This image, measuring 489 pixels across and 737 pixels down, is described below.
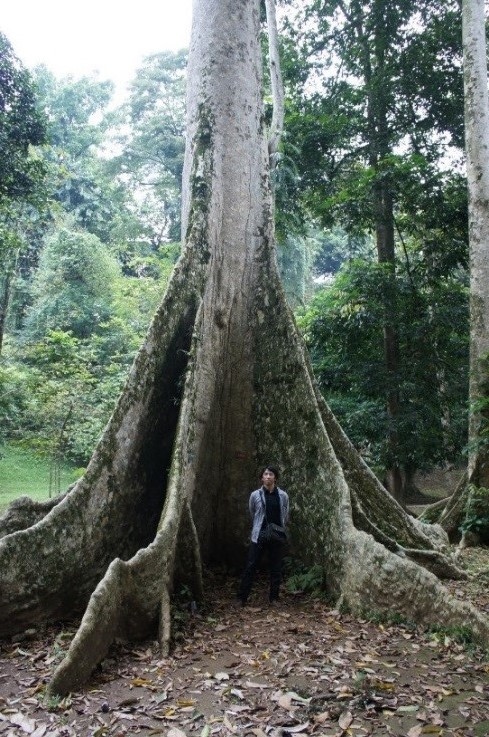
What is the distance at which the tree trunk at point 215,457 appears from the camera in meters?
4.69

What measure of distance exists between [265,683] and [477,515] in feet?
19.3

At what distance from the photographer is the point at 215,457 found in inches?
259

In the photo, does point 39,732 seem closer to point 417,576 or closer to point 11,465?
point 417,576

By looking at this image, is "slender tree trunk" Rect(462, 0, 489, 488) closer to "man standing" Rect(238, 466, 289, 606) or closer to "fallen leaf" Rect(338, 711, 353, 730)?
"man standing" Rect(238, 466, 289, 606)

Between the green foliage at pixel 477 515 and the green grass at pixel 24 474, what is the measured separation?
13837mm

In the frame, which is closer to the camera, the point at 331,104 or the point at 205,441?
the point at 205,441

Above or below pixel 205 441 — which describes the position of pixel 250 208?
above

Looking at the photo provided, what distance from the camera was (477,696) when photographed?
364 centimetres

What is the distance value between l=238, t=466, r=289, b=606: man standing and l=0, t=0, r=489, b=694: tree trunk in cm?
32

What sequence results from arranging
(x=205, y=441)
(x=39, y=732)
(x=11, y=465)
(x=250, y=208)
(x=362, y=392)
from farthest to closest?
(x=11, y=465) < (x=362, y=392) < (x=250, y=208) < (x=205, y=441) < (x=39, y=732)

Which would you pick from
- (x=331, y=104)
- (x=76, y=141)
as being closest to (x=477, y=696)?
(x=331, y=104)

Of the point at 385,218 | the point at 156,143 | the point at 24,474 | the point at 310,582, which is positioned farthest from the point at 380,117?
the point at 156,143

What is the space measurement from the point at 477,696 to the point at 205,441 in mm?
3529

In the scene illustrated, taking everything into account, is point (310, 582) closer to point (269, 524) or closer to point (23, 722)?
point (269, 524)
